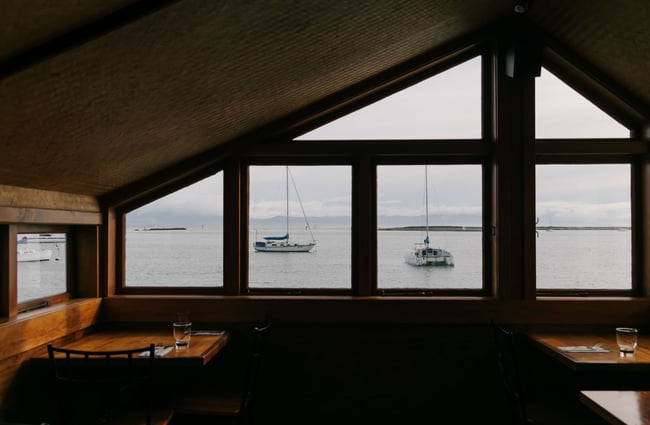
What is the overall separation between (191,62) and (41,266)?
74.7 inches

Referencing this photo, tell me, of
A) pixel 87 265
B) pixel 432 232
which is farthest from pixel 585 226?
pixel 87 265

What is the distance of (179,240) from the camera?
405cm

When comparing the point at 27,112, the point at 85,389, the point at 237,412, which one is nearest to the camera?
the point at 27,112

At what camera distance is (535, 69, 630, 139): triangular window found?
12.9 feet

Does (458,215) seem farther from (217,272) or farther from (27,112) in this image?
(27,112)

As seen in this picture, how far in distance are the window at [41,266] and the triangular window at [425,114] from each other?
1882mm

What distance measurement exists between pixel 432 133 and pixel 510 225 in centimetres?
89

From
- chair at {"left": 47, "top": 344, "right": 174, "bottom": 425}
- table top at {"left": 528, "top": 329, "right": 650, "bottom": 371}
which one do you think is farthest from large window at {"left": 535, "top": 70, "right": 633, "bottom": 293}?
chair at {"left": 47, "top": 344, "right": 174, "bottom": 425}

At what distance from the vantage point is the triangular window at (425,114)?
157 inches

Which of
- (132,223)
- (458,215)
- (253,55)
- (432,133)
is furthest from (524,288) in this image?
(132,223)

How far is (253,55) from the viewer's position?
2648 millimetres

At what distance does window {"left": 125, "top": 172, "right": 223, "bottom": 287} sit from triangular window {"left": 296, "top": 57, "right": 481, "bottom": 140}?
0.91 meters

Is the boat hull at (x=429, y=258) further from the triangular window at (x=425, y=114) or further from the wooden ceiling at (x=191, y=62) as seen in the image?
the wooden ceiling at (x=191, y=62)

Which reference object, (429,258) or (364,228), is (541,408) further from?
(364,228)
